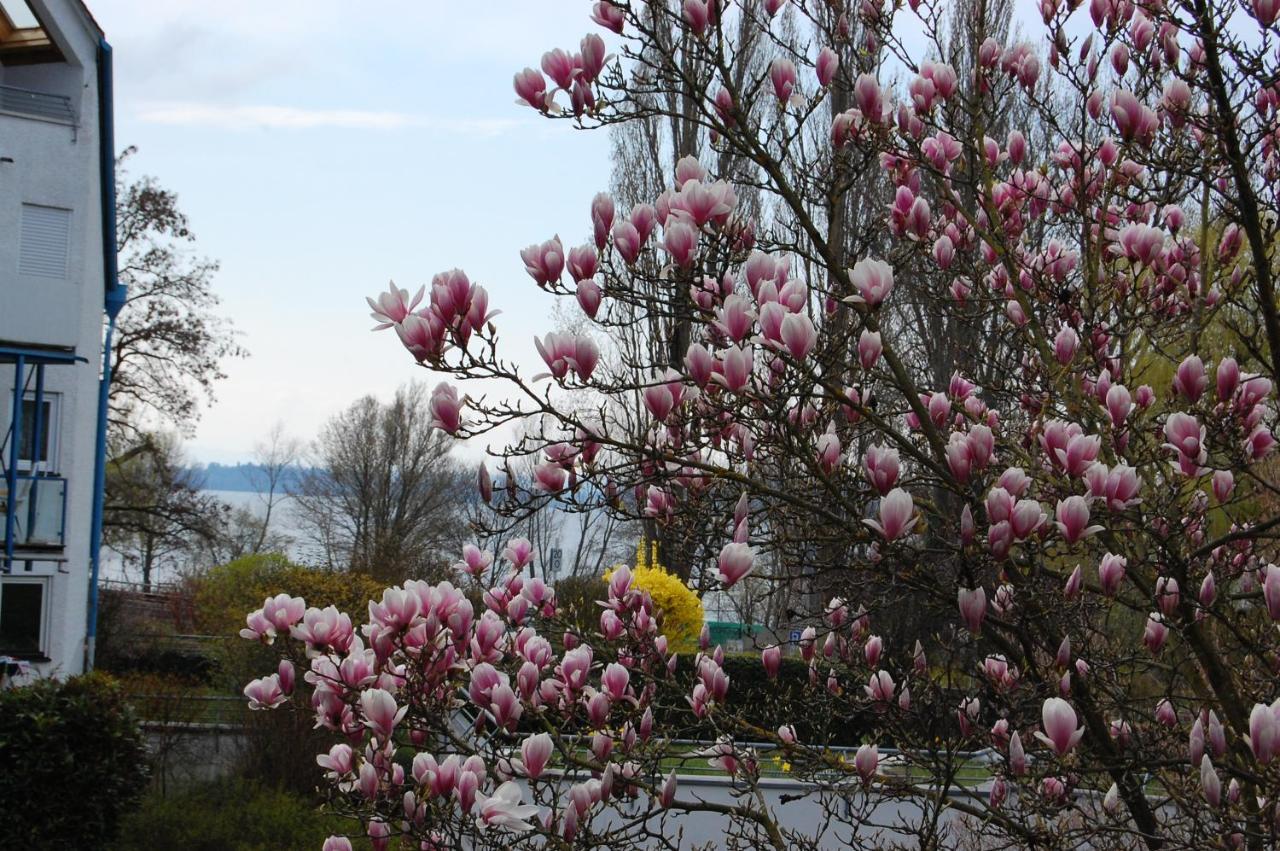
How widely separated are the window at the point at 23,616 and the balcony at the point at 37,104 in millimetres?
5289

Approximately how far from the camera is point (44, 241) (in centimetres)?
1393

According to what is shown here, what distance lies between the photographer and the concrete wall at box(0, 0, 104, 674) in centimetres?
1358

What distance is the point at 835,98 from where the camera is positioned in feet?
55.4

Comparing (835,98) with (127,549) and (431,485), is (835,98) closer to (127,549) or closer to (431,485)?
(431,485)

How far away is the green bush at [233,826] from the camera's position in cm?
934

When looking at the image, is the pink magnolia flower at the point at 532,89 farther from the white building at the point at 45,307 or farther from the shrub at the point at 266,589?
the white building at the point at 45,307

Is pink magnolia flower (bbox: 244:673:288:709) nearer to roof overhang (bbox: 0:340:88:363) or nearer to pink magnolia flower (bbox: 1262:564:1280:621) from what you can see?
pink magnolia flower (bbox: 1262:564:1280:621)

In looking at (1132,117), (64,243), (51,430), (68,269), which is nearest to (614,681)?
(1132,117)

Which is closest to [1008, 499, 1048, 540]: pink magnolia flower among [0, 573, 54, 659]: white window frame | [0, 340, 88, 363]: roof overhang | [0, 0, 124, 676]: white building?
[0, 0, 124, 676]: white building

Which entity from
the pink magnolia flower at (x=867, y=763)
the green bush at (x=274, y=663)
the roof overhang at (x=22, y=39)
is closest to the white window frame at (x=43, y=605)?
the green bush at (x=274, y=663)

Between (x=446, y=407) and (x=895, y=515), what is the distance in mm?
905

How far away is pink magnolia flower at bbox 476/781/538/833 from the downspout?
14.2 m

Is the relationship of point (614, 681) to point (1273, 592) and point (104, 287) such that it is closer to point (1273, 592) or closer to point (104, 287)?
point (1273, 592)

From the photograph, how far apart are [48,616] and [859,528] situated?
530 inches
